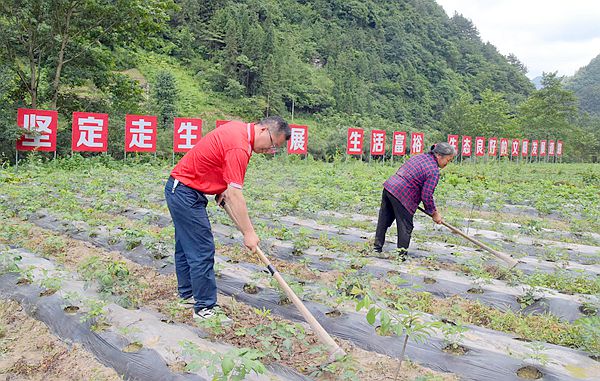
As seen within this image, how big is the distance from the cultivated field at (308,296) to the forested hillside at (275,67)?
686 cm

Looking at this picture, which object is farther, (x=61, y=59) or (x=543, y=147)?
(x=543, y=147)

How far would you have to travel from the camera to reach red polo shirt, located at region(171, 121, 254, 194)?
9.27 feet

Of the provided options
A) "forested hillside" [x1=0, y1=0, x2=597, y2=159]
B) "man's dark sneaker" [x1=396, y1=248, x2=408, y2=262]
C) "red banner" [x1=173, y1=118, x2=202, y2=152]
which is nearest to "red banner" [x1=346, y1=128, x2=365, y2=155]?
"forested hillside" [x1=0, y1=0, x2=597, y2=159]

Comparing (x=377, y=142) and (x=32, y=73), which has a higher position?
(x=32, y=73)

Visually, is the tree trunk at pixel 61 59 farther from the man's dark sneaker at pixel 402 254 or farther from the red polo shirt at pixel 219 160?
the man's dark sneaker at pixel 402 254

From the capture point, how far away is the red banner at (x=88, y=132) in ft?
37.7

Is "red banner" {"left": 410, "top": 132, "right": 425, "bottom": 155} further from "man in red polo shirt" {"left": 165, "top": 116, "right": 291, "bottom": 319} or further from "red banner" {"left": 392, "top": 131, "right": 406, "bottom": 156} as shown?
"man in red polo shirt" {"left": 165, "top": 116, "right": 291, "bottom": 319}

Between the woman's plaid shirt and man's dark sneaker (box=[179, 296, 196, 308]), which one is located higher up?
the woman's plaid shirt

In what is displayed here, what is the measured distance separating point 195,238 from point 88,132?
32.8 ft

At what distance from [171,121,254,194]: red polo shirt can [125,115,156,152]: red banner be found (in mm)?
10275

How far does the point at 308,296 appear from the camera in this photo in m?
3.40

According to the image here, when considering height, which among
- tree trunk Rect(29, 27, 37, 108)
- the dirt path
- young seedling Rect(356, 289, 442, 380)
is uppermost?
tree trunk Rect(29, 27, 37, 108)

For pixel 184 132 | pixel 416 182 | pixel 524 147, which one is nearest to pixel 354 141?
pixel 184 132

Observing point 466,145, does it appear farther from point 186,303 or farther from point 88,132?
point 186,303
